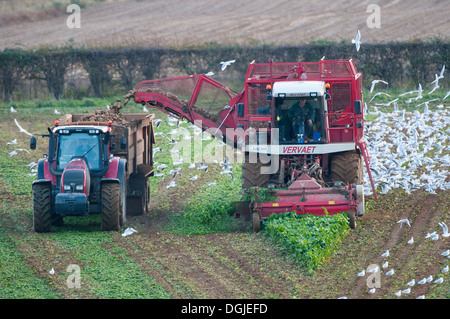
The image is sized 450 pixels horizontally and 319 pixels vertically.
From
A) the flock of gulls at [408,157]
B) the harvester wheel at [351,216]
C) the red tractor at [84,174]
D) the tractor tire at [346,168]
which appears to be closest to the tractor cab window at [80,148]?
the red tractor at [84,174]

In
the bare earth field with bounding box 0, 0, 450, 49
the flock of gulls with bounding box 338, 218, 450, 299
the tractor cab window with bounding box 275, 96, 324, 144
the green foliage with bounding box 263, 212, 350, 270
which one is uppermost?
the bare earth field with bounding box 0, 0, 450, 49

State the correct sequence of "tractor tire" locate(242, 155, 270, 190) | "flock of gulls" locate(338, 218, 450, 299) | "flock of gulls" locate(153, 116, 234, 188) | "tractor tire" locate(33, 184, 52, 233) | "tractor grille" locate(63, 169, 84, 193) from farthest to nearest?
"flock of gulls" locate(153, 116, 234, 188), "tractor tire" locate(242, 155, 270, 190), "tractor tire" locate(33, 184, 52, 233), "tractor grille" locate(63, 169, 84, 193), "flock of gulls" locate(338, 218, 450, 299)

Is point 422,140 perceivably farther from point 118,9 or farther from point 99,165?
point 118,9

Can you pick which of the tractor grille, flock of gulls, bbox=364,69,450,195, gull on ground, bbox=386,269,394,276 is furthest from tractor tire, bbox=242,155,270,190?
gull on ground, bbox=386,269,394,276

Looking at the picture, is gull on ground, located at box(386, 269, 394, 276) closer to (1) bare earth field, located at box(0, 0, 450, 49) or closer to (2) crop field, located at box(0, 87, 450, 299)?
(2) crop field, located at box(0, 87, 450, 299)

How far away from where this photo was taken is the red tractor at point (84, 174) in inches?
543

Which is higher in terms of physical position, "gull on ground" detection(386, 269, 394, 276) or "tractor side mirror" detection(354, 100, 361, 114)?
"tractor side mirror" detection(354, 100, 361, 114)

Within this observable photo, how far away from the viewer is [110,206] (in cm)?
1405

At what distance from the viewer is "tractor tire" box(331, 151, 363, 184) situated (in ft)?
49.2

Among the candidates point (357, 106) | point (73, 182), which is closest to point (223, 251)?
point (73, 182)

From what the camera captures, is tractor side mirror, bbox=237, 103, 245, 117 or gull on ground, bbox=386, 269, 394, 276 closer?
gull on ground, bbox=386, 269, 394, 276

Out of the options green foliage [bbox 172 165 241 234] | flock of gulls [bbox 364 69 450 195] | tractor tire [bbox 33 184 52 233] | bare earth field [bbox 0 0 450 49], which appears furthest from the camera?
bare earth field [bbox 0 0 450 49]

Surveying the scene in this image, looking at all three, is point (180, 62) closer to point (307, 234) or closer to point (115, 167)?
point (115, 167)
